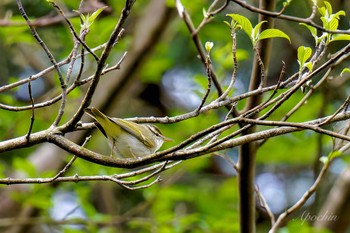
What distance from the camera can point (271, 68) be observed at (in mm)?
6969

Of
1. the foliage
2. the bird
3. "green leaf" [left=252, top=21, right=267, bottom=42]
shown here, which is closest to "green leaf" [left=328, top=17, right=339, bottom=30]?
the foliage

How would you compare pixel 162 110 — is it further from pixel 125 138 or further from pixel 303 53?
pixel 303 53

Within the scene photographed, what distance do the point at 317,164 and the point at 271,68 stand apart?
10.7ft

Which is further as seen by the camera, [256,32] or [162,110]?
[162,110]

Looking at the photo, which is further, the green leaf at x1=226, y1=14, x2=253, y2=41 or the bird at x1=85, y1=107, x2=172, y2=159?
the bird at x1=85, y1=107, x2=172, y2=159

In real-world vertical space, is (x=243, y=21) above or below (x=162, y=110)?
below

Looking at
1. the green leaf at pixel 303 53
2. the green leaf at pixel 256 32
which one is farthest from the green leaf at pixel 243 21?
the green leaf at pixel 303 53

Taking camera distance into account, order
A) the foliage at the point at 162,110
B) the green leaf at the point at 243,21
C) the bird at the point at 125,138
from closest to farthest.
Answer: the green leaf at the point at 243,21
the bird at the point at 125,138
the foliage at the point at 162,110

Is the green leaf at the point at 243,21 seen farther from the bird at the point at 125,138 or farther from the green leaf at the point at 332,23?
the bird at the point at 125,138

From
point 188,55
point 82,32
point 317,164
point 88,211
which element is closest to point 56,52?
point 188,55

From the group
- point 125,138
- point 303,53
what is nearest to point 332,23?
point 303,53

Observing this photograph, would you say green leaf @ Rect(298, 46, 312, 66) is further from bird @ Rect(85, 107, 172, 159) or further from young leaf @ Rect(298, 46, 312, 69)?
bird @ Rect(85, 107, 172, 159)

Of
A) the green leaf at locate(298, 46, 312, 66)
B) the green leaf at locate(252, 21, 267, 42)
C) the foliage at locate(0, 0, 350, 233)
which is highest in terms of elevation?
the foliage at locate(0, 0, 350, 233)

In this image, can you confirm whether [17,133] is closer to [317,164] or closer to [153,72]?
[153,72]
